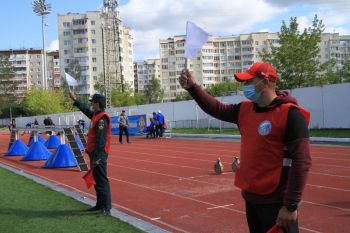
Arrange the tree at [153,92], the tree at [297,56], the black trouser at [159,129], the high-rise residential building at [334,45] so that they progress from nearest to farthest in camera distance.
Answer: the black trouser at [159,129] < the tree at [297,56] < the tree at [153,92] < the high-rise residential building at [334,45]

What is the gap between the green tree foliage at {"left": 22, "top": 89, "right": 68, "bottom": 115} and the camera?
283 feet

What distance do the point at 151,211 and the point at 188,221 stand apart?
42.1 inches

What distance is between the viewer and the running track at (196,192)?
7211 millimetres

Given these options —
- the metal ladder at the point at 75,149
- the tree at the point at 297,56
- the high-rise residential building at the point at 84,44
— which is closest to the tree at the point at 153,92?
the high-rise residential building at the point at 84,44

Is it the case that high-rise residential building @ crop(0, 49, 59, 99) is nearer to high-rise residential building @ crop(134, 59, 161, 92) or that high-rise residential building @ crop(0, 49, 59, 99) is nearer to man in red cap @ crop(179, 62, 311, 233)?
high-rise residential building @ crop(134, 59, 161, 92)

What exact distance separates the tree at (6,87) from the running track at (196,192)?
94571mm

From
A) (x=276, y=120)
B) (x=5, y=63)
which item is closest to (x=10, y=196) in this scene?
(x=276, y=120)

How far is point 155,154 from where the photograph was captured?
19.4 meters

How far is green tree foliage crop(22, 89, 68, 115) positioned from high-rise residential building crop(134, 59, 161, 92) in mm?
73628

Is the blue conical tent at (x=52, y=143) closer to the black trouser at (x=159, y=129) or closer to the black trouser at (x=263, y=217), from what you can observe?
the black trouser at (x=159, y=129)

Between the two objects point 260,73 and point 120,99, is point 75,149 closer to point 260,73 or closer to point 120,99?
point 260,73

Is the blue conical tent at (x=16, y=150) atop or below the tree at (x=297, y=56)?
below

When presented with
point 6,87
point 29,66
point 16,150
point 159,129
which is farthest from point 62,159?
point 29,66

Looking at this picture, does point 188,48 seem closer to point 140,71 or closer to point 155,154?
point 155,154
